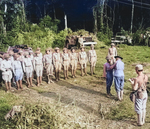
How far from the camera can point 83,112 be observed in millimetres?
5367

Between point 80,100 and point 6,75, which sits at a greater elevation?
point 6,75

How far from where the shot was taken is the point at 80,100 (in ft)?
20.4

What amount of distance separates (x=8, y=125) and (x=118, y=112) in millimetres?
2935

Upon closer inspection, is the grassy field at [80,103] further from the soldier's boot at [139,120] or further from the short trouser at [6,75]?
the short trouser at [6,75]

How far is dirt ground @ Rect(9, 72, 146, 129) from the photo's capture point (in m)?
4.72

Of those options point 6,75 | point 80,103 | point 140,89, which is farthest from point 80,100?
point 6,75

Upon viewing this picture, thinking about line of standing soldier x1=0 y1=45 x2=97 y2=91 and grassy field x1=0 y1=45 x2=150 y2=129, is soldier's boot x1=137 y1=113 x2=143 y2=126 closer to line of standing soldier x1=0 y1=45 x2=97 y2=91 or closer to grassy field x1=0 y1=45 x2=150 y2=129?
grassy field x1=0 y1=45 x2=150 y2=129

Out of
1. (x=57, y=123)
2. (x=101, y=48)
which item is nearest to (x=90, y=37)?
(x=101, y=48)

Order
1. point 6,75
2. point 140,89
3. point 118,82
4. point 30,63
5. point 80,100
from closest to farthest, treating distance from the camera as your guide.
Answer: point 140,89, point 118,82, point 80,100, point 6,75, point 30,63

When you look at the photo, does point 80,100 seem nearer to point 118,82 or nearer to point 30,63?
point 118,82

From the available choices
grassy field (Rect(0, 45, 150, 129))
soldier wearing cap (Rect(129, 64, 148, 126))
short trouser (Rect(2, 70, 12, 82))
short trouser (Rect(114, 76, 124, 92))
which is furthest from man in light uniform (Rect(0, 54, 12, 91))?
soldier wearing cap (Rect(129, 64, 148, 126))

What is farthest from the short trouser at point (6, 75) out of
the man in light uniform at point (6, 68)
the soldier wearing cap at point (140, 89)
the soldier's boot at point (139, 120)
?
the soldier's boot at point (139, 120)

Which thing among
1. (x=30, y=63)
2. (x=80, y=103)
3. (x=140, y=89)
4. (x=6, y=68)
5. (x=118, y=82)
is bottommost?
(x=80, y=103)

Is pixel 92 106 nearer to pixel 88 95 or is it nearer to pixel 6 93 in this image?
pixel 88 95
